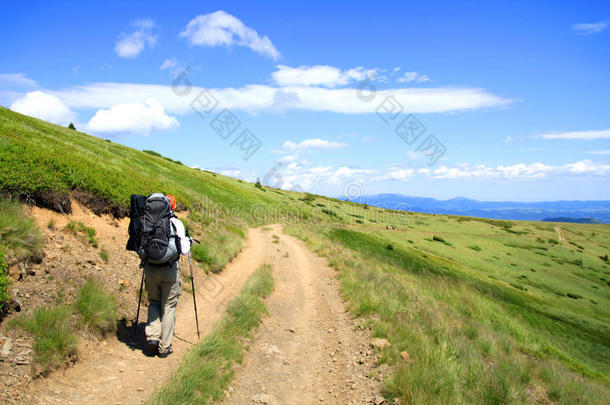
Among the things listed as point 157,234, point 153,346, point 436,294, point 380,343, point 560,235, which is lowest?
point 560,235

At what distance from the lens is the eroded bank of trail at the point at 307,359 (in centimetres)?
734

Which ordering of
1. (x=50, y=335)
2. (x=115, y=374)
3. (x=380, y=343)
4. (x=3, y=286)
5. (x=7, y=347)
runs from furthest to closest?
(x=380, y=343) → (x=115, y=374) → (x=50, y=335) → (x=3, y=286) → (x=7, y=347)

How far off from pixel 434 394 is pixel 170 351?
6.00 metres

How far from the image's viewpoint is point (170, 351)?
7.67 metres

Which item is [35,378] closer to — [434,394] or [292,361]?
[292,361]

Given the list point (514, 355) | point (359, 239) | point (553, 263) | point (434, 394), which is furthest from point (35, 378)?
point (553, 263)

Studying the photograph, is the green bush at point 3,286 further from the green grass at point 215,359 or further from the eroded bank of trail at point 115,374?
the green grass at point 215,359

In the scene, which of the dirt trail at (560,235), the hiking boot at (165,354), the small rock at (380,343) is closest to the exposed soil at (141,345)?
the hiking boot at (165,354)

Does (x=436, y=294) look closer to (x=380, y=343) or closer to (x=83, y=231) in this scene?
(x=380, y=343)

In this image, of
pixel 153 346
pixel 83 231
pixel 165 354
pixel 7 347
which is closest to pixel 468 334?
pixel 165 354

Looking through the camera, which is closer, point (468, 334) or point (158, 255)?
point (158, 255)

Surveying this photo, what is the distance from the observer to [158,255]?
23.5 feet

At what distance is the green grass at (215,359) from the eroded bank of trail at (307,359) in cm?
34

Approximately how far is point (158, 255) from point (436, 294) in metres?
22.7
